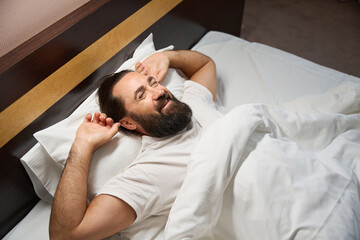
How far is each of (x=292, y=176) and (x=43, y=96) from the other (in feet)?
2.82

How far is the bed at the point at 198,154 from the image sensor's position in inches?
Answer: 36.1

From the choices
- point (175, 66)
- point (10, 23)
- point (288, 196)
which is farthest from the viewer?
point (175, 66)

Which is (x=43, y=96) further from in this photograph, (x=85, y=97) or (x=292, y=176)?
(x=292, y=176)

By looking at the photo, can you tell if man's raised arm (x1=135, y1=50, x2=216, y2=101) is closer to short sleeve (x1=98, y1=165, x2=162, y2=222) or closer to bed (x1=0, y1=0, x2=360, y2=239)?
bed (x1=0, y1=0, x2=360, y2=239)

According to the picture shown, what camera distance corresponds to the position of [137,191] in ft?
3.20

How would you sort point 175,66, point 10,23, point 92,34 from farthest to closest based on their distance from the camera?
point 175,66
point 92,34
point 10,23

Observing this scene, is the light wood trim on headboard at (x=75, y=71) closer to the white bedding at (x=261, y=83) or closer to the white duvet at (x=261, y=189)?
the white bedding at (x=261, y=83)

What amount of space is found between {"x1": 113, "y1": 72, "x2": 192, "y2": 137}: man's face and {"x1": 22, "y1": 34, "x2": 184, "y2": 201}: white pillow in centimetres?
8

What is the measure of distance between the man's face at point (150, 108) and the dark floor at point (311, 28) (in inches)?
72.5

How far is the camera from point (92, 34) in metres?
1.19

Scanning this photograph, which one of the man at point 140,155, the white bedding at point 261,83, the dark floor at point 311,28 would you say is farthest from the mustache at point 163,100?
the dark floor at point 311,28

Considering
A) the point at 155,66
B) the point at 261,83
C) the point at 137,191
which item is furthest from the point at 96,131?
the point at 261,83

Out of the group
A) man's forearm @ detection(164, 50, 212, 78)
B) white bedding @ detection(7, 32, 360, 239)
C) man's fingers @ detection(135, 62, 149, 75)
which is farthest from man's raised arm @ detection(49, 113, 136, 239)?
man's forearm @ detection(164, 50, 212, 78)

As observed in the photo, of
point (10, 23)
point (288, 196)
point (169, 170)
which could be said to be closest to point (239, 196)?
point (288, 196)
